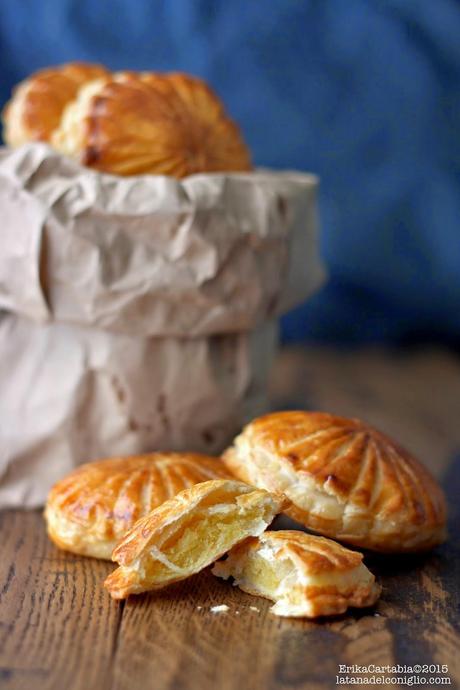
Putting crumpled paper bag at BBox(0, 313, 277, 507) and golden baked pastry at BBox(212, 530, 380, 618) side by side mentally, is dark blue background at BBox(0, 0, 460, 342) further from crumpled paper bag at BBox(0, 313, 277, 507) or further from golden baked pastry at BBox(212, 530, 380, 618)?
golden baked pastry at BBox(212, 530, 380, 618)

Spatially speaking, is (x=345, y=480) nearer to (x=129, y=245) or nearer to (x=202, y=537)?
(x=202, y=537)

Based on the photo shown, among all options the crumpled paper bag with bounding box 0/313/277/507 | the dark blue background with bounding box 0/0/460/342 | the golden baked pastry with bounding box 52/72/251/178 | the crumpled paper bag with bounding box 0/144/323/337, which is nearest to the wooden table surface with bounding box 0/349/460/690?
the crumpled paper bag with bounding box 0/313/277/507

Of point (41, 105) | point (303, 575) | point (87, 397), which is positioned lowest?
point (87, 397)

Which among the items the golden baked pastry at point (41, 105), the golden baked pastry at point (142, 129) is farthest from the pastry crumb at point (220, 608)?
the golden baked pastry at point (41, 105)

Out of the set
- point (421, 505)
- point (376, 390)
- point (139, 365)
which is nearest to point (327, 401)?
point (376, 390)

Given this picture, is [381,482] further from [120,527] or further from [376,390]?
[376,390]

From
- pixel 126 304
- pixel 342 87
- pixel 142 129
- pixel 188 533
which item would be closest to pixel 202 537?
pixel 188 533
